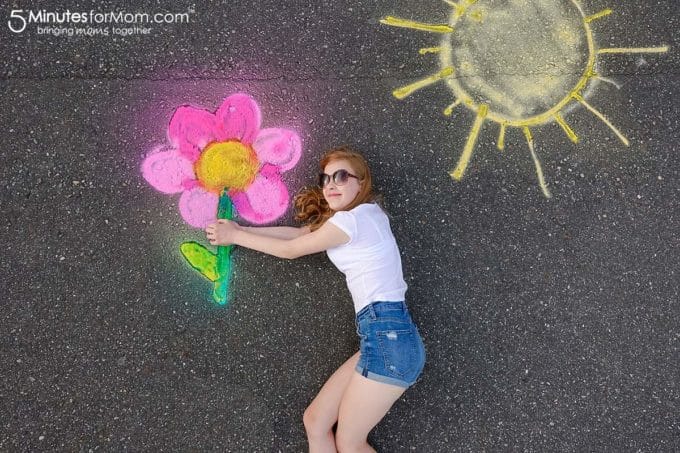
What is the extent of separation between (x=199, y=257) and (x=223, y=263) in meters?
0.12

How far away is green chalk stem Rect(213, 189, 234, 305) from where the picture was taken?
254 centimetres

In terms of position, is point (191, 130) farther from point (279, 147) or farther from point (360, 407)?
point (360, 407)

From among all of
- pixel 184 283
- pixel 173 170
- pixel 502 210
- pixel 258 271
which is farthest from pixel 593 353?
pixel 173 170

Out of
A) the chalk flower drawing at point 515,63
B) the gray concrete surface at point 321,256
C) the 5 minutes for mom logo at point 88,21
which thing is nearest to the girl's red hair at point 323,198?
the gray concrete surface at point 321,256

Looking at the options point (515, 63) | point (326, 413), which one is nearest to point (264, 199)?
point (326, 413)

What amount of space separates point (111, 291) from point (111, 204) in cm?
44

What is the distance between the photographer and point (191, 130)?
2.56 m

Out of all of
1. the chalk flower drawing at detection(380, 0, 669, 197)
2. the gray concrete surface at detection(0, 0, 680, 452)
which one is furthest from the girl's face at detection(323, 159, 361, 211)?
the chalk flower drawing at detection(380, 0, 669, 197)

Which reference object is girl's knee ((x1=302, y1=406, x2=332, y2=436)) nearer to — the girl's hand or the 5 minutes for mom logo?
the girl's hand

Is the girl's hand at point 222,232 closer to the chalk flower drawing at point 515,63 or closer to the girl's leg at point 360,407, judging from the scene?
the girl's leg at point 360,407

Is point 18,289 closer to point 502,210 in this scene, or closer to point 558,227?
point 502,210

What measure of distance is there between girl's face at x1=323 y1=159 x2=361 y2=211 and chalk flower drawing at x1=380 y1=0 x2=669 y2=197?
61cm

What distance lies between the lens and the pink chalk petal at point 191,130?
2.55m

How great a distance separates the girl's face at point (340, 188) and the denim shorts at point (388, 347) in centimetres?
49
